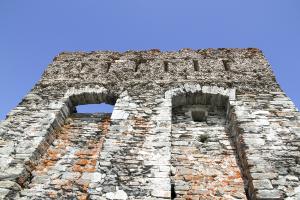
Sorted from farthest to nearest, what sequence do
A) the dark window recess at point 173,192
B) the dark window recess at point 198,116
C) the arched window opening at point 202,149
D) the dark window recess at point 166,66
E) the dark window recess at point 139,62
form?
1. the dark window recess at point 139,62
2. the dark window recess at point 166,66
3. the dark window recess at point 198,116
4. the arched window opening at point 202,149
5. the dark window recess at point 173,192

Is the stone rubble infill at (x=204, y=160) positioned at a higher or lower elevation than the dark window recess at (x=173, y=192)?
higher

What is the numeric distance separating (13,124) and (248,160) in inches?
190

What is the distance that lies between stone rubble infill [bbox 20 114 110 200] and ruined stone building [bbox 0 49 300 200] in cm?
2

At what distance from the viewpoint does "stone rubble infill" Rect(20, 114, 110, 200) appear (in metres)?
5.35

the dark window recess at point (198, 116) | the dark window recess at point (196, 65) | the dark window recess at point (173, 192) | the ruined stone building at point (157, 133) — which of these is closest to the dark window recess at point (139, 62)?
the ruined stone building at point (157, 133)

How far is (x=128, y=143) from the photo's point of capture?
582 centimetres

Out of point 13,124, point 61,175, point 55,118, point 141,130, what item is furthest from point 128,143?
point 13,124

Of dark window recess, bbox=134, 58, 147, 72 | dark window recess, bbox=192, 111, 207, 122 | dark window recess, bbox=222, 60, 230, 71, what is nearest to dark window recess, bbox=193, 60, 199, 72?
dark window recess, bbox=222, 60, 230, 71

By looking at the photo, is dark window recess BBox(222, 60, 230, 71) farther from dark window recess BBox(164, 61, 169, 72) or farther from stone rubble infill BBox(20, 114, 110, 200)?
stone rubble infill BBox(20, 114, 110, 200)

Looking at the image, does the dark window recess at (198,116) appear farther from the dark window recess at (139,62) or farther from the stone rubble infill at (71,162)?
the dark window recess at (139,62)

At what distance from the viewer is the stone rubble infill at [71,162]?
5348 mm

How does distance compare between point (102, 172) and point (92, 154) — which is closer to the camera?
point (102, 172)

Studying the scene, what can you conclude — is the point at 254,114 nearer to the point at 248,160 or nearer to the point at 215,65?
the point at 248,160

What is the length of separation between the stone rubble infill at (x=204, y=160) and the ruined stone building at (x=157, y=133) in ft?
0.06
